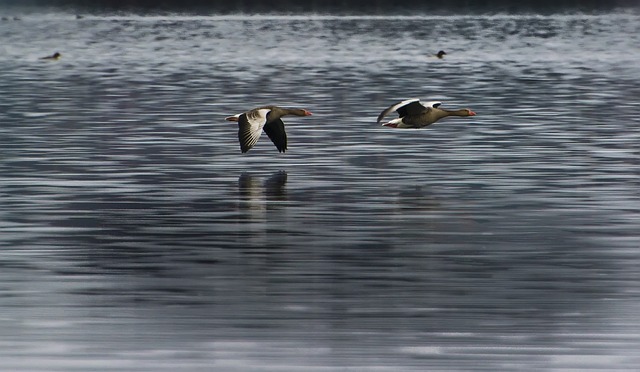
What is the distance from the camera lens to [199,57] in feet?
290

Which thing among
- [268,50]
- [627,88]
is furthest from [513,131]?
[268,50]

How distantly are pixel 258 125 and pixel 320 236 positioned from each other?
840cm

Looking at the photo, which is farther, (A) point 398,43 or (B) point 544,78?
(A) point 398,43

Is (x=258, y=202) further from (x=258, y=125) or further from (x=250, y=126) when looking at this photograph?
(x=258, y=125)

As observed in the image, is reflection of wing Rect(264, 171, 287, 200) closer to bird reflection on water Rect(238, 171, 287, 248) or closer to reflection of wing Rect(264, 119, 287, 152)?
bird reflection on water Rect(238, 171, 287, 248)

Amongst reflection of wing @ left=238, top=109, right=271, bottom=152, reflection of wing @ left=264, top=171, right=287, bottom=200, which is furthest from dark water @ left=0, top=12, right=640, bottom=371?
reflection of wing @ left=238, top=109, right=271, bottom=152

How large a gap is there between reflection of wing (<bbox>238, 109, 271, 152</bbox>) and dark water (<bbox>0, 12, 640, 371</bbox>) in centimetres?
41

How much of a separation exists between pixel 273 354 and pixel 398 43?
96.3 m

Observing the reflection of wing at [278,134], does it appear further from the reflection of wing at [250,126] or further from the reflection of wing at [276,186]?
the reflection of wing at [276,186]

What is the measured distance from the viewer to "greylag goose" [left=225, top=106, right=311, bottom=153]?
1097 inches

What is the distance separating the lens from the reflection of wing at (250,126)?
1096 inches

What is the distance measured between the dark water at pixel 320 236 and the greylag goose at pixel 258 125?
0.43m

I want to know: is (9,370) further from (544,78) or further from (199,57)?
(199,57)

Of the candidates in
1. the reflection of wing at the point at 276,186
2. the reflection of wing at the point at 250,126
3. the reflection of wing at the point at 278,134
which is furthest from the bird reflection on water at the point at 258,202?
the reflection of wing at the point at 278,134
